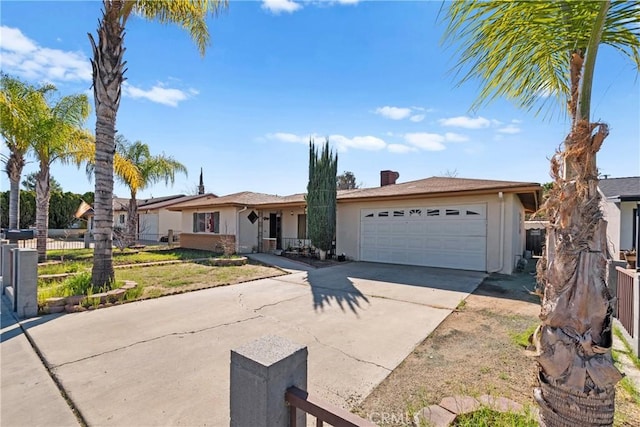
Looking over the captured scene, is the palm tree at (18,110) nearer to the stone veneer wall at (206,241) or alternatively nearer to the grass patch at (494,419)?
the stone veneer wall at (206,241)

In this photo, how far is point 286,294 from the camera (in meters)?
7.55

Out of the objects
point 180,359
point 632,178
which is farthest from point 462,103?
point 632,178

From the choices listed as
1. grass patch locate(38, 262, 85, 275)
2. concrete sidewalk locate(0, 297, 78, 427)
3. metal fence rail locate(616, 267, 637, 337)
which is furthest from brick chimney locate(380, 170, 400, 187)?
concrete sidewalk locate(0, 297, 78, 427)

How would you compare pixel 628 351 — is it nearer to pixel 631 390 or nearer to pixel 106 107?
pixel 631 390

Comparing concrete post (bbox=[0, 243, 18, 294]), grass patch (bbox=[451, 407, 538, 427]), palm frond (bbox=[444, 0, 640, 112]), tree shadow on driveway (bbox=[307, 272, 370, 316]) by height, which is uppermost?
palm frond (bbox=[444, 0, 640, 112])

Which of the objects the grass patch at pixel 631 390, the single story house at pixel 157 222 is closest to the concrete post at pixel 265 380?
the grass patch at pixel 631 390

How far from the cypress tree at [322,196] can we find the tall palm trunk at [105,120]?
27.3ft

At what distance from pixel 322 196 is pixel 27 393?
11.5m

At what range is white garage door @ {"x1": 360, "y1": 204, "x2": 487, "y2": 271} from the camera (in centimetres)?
1097

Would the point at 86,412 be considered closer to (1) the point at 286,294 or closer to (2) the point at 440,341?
(2) the point at 440,341

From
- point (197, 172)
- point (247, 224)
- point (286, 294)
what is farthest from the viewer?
point (197, 172)

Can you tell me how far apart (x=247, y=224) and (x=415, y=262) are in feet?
31.7

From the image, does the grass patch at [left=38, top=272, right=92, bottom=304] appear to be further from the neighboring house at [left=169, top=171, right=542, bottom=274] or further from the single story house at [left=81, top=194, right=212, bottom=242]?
the single story house at [left=81, top=194, right=212, bottom=242]

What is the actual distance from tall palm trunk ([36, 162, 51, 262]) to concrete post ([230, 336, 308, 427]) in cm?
1383
